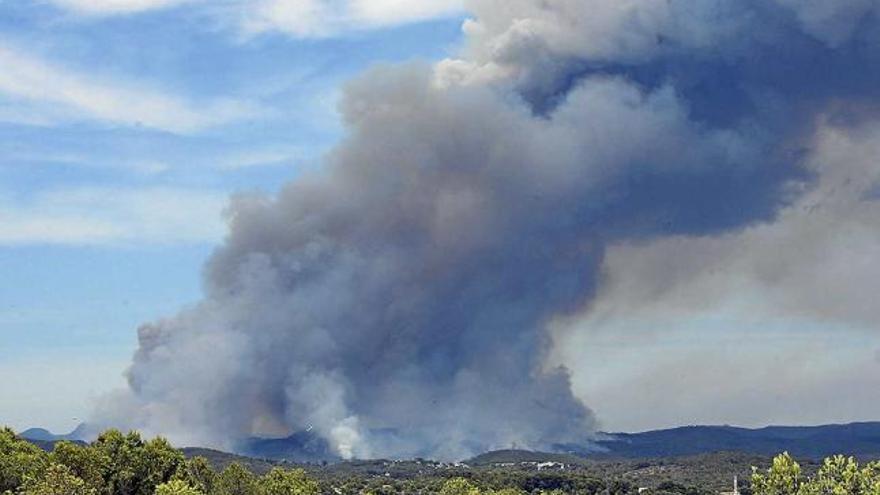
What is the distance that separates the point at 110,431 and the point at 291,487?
20.1 metres

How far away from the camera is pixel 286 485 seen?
11944cm

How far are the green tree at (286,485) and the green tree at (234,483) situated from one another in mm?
1399

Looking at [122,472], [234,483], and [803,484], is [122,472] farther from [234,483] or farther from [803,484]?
[803,484]

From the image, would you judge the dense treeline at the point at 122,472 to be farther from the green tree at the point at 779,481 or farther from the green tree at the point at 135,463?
the green tree at the point at 779,481

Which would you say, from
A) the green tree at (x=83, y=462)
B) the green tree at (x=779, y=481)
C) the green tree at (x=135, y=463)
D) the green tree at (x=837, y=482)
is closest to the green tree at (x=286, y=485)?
the green tree at (x=135, y=463)

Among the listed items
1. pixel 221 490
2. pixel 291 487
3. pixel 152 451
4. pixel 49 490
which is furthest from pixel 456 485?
pixel 49 490

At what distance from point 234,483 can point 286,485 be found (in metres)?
5.64

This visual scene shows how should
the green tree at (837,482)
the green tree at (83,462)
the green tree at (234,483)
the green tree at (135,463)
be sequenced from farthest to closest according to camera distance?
the green tree at (234,483)
the green tree at (135,463)
the green tree at (83,462)
the green tree at (837,482)

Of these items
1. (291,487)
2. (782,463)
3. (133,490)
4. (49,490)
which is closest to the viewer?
(49,490)

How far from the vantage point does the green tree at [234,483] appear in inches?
4594

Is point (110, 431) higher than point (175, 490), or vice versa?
point (110, 431)

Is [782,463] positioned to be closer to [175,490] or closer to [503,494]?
[503,494]

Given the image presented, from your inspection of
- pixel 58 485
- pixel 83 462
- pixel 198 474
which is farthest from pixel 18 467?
pixel 198 474

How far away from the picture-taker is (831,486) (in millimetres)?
102562
